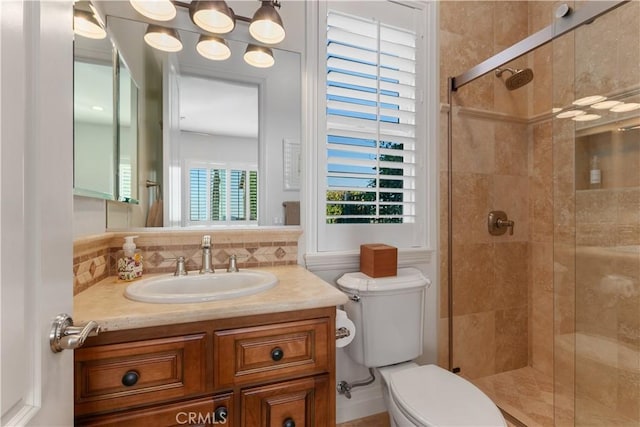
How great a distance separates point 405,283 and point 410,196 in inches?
22.5

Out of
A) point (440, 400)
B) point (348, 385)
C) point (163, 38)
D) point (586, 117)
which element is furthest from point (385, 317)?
point (163, 38)

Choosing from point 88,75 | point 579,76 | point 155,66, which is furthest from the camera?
point 579,76

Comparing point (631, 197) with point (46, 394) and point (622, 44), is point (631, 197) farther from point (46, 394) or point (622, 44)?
point (46, 394)

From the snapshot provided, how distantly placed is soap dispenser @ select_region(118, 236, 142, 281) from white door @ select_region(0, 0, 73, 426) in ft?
1.93

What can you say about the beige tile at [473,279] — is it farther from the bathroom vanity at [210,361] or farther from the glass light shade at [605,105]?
the bathroom vanity at [210,361]

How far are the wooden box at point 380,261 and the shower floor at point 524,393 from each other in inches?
42.8

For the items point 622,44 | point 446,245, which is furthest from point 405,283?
point 622,44

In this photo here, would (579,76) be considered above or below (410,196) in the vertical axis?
above

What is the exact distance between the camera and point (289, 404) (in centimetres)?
95

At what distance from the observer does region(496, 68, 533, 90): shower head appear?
1848 mm

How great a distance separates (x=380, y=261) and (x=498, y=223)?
1003mm

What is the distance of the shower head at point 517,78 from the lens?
72.7 inches

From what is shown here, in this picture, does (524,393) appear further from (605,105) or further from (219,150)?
(219,150)

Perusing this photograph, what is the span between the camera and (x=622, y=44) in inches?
56.1
